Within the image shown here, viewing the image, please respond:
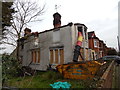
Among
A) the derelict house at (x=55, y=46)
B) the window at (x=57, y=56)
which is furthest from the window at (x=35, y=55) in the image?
the window at (x=57, y=56)

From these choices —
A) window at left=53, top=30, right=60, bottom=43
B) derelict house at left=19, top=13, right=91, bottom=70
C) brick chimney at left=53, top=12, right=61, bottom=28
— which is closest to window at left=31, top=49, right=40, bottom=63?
derelict house at left=19, top=13, right=91, bottom=70

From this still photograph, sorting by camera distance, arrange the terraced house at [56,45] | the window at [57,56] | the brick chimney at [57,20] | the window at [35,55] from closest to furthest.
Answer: the terraced house at [56,45] < the window at [57,56] < the brick chimney at [57,20] < the window at [35,55]

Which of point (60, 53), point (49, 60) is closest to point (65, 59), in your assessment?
point (60, 53)

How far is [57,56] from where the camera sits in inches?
544

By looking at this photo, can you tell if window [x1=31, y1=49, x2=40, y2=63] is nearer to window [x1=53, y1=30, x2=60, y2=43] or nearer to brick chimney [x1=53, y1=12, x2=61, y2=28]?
window [x1=53, y1=30, x2=60, y2=43]

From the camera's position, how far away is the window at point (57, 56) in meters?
13.4

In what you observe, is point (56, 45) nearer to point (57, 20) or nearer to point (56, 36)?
point (56, 36)

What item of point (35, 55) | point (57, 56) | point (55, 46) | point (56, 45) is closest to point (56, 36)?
point (56, 45)

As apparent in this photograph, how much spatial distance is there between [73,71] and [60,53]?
4.89m

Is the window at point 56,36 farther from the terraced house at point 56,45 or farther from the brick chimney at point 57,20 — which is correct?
the brick chimney at point 57,20

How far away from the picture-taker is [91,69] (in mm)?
8266

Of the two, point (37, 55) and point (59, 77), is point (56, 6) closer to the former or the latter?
point (37, 55)

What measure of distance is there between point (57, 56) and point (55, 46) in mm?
1432

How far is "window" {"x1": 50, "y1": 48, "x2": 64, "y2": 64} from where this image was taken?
529 inches
